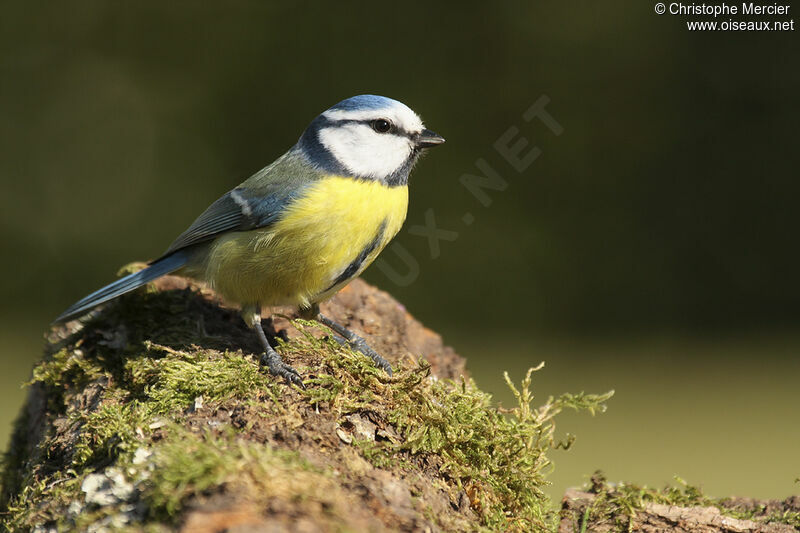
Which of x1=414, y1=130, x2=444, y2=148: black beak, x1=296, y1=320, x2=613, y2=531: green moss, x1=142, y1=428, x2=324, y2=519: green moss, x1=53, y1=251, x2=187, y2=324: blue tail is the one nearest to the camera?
x1=142, y1=428, x2=324, y2=519: green moss

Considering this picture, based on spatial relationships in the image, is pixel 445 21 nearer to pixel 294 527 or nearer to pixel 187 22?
pixel 187 22

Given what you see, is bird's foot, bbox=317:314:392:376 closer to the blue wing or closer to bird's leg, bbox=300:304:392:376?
bird's leg, bbox=300:304:392:376

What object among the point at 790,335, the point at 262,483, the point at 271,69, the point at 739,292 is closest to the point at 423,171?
the point at 271,69

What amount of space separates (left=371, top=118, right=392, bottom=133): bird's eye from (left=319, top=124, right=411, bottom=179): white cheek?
0.06 feet

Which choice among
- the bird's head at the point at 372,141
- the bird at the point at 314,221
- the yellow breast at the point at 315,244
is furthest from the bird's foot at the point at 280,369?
the bird's head at the point at 372,141

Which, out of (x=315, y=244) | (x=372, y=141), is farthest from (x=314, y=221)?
(x=372, y=141)

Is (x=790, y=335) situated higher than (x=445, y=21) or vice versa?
(x=445, y=21)

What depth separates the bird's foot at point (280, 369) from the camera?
6.77ft

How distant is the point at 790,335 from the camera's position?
278 inches

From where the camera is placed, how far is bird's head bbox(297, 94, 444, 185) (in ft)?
8.63

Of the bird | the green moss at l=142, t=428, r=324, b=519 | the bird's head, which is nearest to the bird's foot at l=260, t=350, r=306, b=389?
the bird

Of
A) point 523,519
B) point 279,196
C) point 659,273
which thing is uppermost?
point 659,273

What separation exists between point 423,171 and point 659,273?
2.50 m

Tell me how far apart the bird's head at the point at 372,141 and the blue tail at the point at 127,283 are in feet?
2.18
